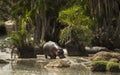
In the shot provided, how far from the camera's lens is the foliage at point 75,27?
2488 centimetres

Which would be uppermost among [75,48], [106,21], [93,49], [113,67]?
[106,21]

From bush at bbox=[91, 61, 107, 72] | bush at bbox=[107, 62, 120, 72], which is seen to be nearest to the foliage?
bush at bbox=[91, 61, 107, 72]

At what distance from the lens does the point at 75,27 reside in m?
25.2

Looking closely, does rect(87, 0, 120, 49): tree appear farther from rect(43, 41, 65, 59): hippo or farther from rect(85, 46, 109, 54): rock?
rect(43, 41, 65, 59): hippo

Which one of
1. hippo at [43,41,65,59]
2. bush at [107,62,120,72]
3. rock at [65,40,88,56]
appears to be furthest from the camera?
rock at [65,40,88,56]

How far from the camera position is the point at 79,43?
80.7 feet

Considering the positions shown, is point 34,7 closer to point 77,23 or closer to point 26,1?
point 26,1

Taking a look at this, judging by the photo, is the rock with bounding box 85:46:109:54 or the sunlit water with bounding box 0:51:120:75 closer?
the sunlit water with bounding box 0:51:120:75

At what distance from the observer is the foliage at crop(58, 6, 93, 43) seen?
24.9 meters

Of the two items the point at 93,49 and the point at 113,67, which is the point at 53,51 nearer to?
the point at 93,49

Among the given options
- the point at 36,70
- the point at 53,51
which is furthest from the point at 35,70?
the point at 53,51

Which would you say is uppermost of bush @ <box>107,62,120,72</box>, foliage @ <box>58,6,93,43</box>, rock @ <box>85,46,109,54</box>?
foliage @ <box>58,6,93,43</box>

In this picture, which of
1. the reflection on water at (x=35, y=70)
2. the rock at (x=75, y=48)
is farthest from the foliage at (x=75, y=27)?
the reflection on water at (x=35, y=70)

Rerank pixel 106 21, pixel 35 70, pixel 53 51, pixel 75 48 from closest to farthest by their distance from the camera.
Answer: pixel 35 70, pixel 53 51, pixel 75 48, pixel 106 21
